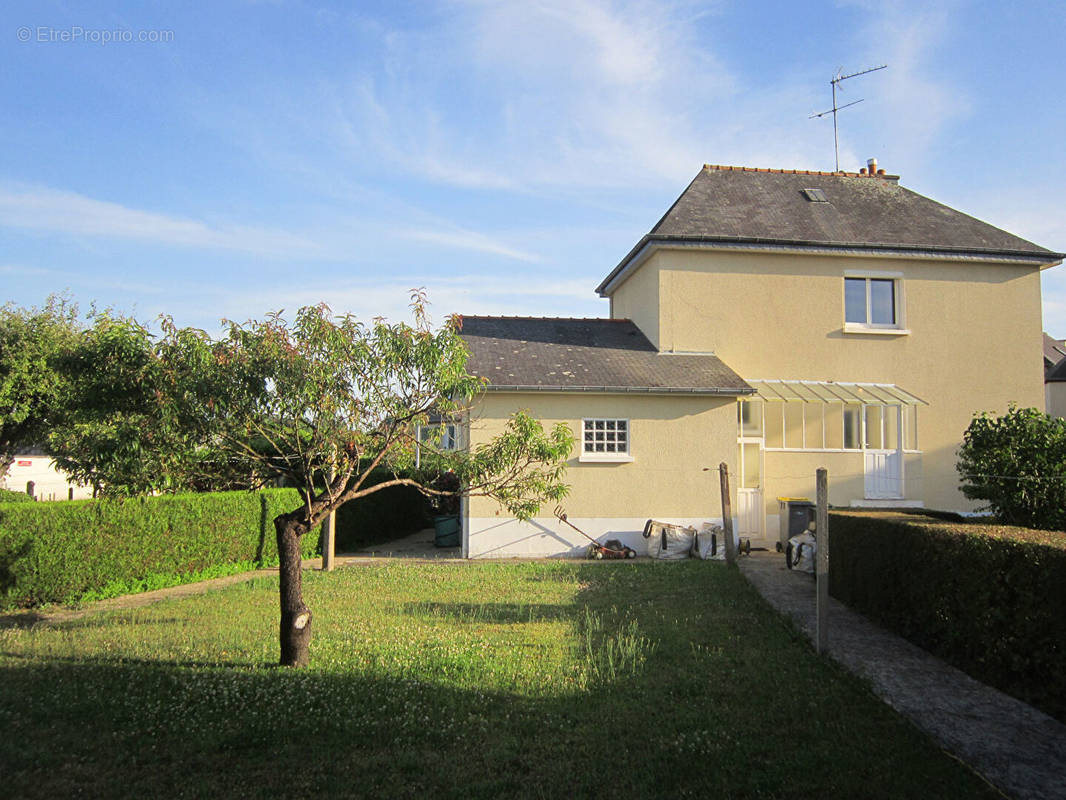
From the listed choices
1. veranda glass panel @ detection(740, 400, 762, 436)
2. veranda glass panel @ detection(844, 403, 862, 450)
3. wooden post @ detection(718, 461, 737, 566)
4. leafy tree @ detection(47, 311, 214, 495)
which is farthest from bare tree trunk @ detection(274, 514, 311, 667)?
veranda glass panel @ detection(844, 403, 862, 450)

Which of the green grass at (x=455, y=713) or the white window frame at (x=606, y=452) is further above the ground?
the white window frame at (x=606, y=452)

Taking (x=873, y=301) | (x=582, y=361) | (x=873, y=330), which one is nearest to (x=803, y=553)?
(x=582, y=361)

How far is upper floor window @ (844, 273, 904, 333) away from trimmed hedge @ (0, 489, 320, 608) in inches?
586

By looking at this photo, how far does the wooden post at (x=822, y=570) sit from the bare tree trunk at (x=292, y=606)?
5.27 meters

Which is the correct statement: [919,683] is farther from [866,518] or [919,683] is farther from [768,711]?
[866,518]

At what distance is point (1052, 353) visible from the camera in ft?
134

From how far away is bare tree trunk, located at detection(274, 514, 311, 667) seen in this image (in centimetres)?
762

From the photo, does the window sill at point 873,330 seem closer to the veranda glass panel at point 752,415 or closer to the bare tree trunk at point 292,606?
the veranda glass panel at point 752,415

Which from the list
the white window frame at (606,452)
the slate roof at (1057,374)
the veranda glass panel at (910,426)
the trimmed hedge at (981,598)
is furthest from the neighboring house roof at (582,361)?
the slate roof at (1057,374)

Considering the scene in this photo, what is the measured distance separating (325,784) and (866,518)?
8.44 m

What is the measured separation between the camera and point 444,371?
7.66m

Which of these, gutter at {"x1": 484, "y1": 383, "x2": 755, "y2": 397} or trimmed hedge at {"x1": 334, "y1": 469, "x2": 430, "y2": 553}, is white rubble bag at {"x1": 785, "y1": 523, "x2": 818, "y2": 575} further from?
trimmed hedge at {"x1": 334, "y1": 469, "x2": 430, "y2": 553}

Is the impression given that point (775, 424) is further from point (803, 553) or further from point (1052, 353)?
point (1052, 353)

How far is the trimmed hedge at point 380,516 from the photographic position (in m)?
19.2
